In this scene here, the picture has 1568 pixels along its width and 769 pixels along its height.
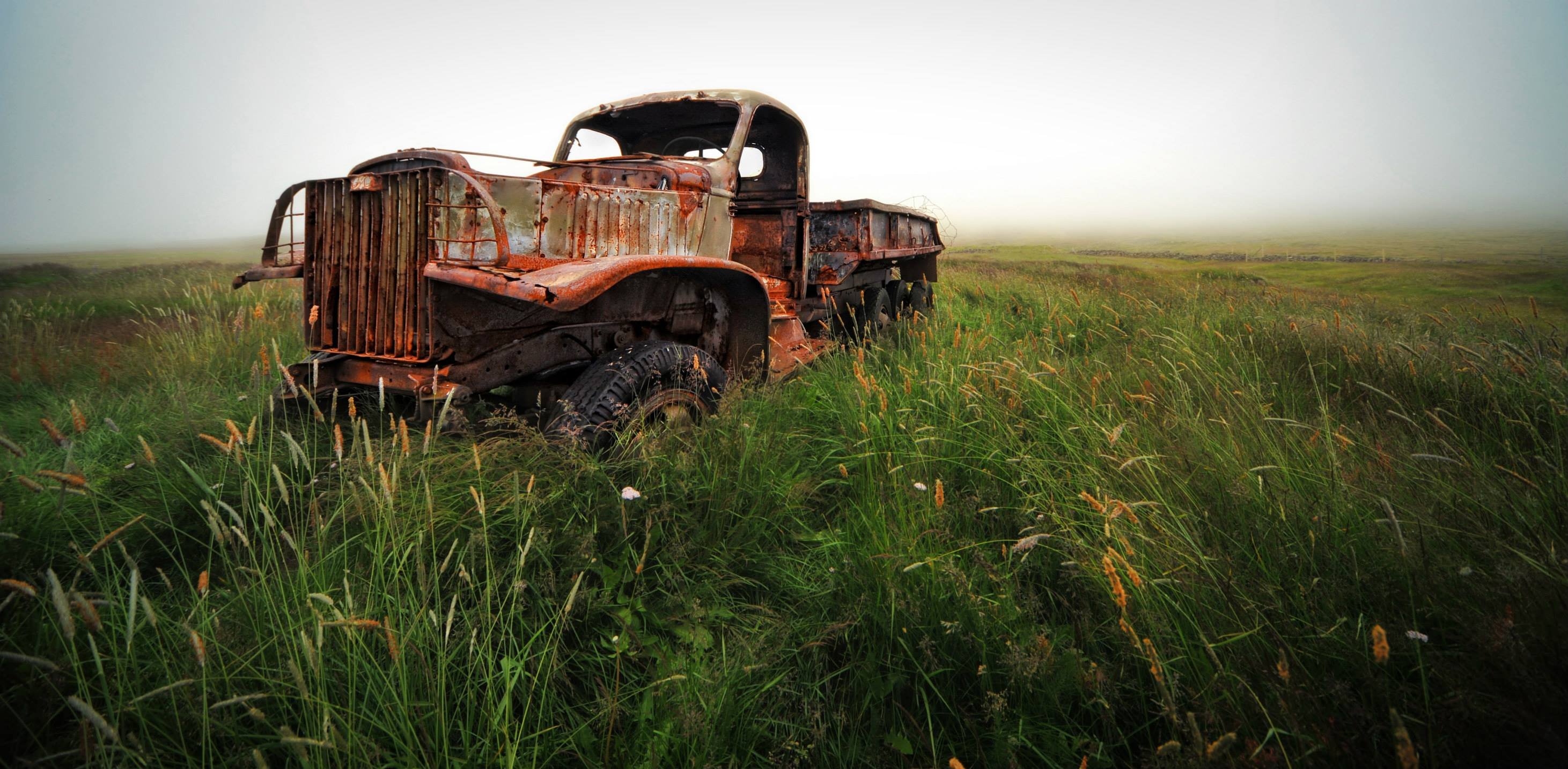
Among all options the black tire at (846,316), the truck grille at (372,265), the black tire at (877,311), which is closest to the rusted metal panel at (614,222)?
the truck grille at (372,265)

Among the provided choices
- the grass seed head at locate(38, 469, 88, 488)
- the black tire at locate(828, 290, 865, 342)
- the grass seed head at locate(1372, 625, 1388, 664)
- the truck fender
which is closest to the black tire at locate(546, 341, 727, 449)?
the truck fender

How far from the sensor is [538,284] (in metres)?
2.44

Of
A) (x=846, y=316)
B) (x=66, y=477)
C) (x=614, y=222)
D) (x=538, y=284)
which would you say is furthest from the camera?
(x=846, y=316)

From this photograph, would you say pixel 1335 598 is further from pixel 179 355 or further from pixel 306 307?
pixel 179 355

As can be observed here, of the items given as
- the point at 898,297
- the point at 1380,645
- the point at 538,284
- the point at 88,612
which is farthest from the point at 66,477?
the point at 898,297

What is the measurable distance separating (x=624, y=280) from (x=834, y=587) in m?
1.90

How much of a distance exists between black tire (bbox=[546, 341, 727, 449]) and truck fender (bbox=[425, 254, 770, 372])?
321 millimetres

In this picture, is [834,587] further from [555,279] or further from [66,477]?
[66,477]

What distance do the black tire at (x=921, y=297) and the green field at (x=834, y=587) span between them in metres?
4.95

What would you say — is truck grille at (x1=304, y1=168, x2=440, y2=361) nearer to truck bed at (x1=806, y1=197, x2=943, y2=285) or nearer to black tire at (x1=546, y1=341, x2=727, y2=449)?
black tire at (x1=546, y1=341, x2=727, y2=449)

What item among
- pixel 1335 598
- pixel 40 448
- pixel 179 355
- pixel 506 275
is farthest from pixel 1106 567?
pixel 179 355

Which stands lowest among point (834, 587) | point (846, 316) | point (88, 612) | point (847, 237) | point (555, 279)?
point (834, 587)

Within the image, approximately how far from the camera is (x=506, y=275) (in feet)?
8.36

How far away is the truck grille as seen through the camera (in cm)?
276
